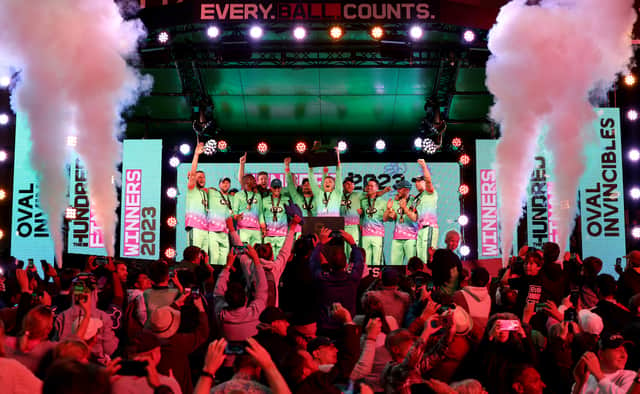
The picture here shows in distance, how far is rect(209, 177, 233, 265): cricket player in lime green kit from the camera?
12.8 m

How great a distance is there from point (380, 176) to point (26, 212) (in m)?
7.16

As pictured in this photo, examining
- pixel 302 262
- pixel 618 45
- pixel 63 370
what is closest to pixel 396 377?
pixel 63 370

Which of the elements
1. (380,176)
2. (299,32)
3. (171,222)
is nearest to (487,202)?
(380,176)

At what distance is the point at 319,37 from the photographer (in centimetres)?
1328

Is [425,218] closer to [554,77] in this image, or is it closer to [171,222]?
[554,77]

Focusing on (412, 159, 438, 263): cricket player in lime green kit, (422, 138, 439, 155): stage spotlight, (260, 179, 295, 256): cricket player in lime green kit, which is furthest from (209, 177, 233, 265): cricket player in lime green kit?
(422, 138, 439, 155): stage spotlight

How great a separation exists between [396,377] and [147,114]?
1271 cm

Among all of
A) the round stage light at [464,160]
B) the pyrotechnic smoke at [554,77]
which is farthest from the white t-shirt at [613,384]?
the round stage light at [464,160]

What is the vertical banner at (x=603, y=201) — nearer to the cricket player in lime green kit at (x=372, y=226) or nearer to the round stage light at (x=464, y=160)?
the round stage light at (x=464, y=160)

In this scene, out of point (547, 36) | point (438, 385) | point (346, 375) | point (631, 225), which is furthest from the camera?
point (631, 225)

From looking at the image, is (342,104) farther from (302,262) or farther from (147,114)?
(302,262)

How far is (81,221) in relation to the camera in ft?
48.0

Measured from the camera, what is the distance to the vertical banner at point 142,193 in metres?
15.1

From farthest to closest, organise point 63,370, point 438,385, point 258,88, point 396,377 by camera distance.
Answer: point 258,88 → point 396,377 → point 438,385 → point 63,370
